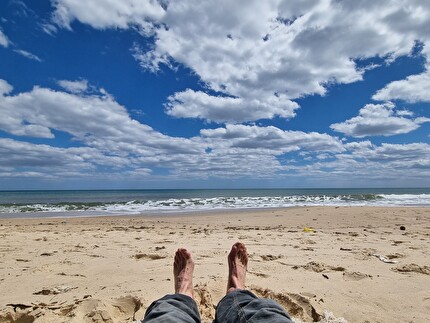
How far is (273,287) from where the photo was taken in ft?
8.04

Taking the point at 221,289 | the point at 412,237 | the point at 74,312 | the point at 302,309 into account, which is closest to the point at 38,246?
the point at 74,312

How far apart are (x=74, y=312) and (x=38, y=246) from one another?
3.12m

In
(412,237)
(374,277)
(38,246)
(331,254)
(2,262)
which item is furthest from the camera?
(412,237)

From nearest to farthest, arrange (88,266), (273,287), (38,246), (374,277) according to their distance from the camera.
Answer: (273,287) < (374,277) < (88,266) < (38,246)

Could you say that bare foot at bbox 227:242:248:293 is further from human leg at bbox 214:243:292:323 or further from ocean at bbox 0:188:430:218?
ocean at bbox 0:188:430:218

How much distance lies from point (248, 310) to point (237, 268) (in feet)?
4.01

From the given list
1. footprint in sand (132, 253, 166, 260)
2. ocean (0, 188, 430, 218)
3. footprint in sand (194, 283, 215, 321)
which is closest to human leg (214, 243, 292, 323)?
footprint in sand (194, 283, 215, 321)

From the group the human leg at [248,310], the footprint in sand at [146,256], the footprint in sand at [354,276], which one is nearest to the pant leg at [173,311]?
the human leg at [248,310]

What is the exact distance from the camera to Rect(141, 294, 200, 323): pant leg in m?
1.37

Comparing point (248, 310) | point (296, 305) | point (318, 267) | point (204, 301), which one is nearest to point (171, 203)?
point (318, 267)

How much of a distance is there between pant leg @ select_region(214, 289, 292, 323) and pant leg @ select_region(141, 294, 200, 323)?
0.16m

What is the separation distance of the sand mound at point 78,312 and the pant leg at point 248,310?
0.72m

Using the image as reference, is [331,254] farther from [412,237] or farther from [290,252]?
[412,237]

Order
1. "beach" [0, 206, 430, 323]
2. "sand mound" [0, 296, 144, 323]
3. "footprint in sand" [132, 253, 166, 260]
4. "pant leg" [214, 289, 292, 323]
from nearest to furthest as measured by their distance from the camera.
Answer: "pant leg" [214, 289, 292, 323] → "sand mound" [0, 296, 144, 323] → "beach" [0, 206, 430, 323] → "footprint in sand" [132, 253, 166, 260]
